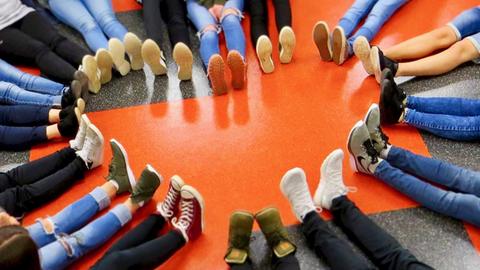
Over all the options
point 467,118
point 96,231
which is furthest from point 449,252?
point 96,231

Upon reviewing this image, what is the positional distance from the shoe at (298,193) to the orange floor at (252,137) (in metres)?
0.11

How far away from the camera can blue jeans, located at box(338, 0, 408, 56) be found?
2.98 m

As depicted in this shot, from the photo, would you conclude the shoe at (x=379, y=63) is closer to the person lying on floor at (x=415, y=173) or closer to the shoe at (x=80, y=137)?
the person lying on floor at (x=415, y=173)

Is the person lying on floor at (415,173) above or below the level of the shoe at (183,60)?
below

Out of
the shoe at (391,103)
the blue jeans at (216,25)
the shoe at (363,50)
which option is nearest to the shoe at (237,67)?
the blue jeans at (216,25)

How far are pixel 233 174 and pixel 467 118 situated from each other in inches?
44.2

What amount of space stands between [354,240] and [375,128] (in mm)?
512

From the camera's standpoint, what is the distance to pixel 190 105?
111 inches

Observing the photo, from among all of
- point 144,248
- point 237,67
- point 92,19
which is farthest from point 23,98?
point 144,248

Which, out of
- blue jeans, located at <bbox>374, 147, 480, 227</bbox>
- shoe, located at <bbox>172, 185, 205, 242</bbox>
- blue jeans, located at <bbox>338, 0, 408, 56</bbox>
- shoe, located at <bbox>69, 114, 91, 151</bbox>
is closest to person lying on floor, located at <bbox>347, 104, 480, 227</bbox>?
blue jeans, located at <bbox>374, 147, 480, 227</bbox>

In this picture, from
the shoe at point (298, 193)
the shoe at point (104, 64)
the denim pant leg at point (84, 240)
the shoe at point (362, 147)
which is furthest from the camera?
the shoe at point (104, 64)

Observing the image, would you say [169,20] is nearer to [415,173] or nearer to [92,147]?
[92,147]

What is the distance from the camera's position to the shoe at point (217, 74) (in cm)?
270

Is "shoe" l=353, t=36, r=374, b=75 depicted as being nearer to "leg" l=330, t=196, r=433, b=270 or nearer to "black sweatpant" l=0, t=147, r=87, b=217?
"leg" l=330, t=196, r=433, b=270
